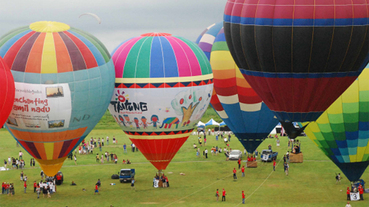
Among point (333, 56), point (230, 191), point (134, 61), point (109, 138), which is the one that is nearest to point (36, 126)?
point (134, 61)

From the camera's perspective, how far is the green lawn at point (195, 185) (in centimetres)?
3806

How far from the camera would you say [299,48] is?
1218 inches

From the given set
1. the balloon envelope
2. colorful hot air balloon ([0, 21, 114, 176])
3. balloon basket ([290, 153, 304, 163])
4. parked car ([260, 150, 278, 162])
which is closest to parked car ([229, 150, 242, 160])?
parked car ([260, 150, 278, 162])

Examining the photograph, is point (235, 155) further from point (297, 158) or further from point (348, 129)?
point (348, 129)

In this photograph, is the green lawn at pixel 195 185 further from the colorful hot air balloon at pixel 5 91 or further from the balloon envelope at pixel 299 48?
the balloon envelope at pixel 299 48

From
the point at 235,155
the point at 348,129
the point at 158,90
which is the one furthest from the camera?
the point at 235,155

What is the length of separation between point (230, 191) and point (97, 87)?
398 inches

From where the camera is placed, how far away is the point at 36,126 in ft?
118

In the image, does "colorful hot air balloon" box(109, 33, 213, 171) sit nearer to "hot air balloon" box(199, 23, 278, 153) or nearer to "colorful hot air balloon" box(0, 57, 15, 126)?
"hot air balloon" box(199, 23, 278, 153)

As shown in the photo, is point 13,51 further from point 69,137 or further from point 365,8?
point 365,8

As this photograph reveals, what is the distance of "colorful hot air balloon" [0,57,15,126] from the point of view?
32.2 metres

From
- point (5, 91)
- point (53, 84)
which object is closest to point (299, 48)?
point (53, 84)

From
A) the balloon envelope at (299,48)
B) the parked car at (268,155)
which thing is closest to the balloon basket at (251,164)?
the parked car at (268,155)

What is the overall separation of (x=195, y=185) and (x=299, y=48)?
46.3 ft
